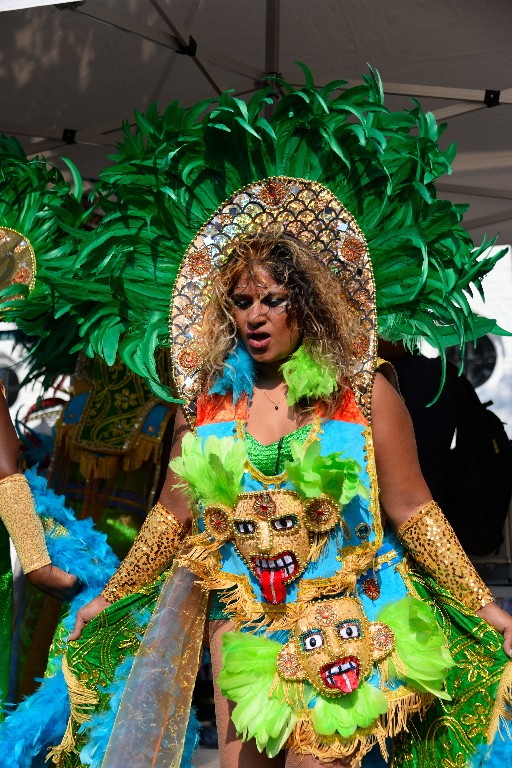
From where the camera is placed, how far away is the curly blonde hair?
120 inches

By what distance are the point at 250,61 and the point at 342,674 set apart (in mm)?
3448

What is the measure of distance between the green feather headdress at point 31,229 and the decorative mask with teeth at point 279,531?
146 centimetres

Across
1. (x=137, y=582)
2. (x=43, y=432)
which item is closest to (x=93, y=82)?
(x=43, y=432)

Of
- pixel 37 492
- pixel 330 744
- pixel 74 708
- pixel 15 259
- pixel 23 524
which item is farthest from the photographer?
pixel 15 259

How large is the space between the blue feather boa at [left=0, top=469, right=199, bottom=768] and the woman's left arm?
888 mm

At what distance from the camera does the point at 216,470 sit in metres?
2.92

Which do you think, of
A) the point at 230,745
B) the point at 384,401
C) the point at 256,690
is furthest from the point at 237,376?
the point at 230,745

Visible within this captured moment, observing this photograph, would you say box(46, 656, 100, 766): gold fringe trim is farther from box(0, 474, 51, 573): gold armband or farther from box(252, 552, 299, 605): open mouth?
box(252, 552, 299, 605): open mouth

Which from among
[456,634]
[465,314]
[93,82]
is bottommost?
[456,634]

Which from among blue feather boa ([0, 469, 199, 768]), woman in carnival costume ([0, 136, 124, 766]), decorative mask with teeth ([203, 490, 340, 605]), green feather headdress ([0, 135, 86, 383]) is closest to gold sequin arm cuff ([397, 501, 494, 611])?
decorative mask with teeth ([203, 490, 340, 605])

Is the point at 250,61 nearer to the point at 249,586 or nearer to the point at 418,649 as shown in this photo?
the point at 249,586

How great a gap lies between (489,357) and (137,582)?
3.37 meters

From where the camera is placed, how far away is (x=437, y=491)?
5.01 metres

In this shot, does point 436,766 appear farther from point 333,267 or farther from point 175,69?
point 175,69
